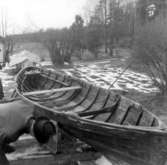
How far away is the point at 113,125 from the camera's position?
3945mm

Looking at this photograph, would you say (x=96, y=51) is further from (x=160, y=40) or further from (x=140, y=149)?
(x=140, y=149)

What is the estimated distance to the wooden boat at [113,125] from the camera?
376cm

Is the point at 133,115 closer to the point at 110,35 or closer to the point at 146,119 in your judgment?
the point at 146,119

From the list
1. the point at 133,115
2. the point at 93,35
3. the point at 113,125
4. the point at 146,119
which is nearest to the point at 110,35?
the point at 93,35

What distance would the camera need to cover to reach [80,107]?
20.7 ft

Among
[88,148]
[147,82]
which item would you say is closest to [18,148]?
[88,148]

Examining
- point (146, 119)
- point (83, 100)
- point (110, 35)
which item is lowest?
point (83, 100)

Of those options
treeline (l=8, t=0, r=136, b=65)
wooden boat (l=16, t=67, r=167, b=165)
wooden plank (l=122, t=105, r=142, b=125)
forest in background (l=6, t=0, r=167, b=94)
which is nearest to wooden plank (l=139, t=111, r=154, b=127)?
wooden boat (l=16, t=67, r=167, b=165)

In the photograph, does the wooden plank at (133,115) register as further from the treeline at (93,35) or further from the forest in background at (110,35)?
the treeline at (93,35)

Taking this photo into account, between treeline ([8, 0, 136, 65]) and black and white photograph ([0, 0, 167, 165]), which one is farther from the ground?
treeline ([8, 0, 136, 65])

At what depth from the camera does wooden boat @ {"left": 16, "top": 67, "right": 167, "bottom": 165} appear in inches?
148

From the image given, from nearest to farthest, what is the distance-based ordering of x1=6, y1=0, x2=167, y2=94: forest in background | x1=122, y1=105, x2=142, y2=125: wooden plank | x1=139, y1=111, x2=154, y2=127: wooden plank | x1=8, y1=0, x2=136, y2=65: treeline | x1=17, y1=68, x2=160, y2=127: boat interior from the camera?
x1=139, y1=111, x2=154, y2=127: wooden plank, x1=122, y1=105, x2=142, y2=125: wooden plank, x1=17, y1=68, x2=160, y2=127: boat interior, x1=6, y1=0, x2=167, y2=94: forest in background, x1=8, y1=0, x2=136, y2=65: treeline

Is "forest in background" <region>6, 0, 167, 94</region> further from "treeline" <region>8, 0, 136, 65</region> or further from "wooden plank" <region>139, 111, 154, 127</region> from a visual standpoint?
"wooden plank" <region>139, 111, 154, 127</region>

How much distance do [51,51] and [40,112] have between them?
51.1ft
